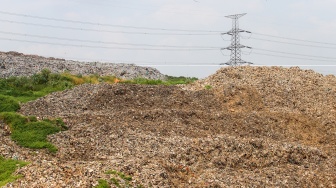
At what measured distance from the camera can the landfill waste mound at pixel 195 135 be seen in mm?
11523

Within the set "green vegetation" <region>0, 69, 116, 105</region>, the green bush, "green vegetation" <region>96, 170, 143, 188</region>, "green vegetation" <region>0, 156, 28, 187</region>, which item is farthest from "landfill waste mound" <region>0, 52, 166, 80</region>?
"green vegetation" <region>96, 170, 143, 188</region>

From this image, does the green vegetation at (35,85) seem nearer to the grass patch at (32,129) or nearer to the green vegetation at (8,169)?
the grass patch at (32,129)

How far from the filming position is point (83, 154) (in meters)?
13.3

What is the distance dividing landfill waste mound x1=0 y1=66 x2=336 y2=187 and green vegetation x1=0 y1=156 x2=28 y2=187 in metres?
0.30

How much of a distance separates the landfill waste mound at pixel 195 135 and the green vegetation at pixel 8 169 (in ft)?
0.98

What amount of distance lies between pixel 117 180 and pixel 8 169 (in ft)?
8.98

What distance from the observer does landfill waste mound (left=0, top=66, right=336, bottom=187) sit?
37.8 feet

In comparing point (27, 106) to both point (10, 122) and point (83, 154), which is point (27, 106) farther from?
point (83, 154)

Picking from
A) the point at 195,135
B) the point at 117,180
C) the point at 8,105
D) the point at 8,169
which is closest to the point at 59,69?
the point at 8,105

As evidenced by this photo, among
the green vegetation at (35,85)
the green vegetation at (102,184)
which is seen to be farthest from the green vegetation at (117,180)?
the green vegetation at (35,85)

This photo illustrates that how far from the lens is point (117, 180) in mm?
10453

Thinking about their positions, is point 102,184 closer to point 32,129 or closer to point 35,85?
point 32,129

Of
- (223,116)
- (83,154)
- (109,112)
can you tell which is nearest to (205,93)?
(223,116)

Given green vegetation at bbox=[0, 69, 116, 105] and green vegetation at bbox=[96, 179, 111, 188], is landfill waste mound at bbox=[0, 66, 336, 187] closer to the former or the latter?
green vegetation at bbox=[96, 179, 111, 188]
